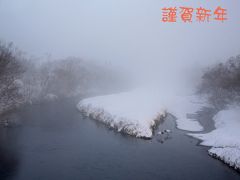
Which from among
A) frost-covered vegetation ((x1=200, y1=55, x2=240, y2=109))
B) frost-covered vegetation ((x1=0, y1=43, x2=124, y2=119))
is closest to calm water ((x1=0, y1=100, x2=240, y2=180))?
frost-covered vegetation ((x1=0, y1=43, x2=124, y2=119))

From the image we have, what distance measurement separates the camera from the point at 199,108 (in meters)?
70.6

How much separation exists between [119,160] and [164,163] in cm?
588

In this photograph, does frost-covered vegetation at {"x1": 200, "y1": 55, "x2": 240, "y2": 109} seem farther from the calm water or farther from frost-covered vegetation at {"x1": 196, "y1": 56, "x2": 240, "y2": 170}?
the calm water

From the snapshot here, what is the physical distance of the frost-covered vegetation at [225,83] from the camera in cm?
5638

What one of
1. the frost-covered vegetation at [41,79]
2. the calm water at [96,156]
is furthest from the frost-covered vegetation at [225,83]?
the frost-covered vegetation at [41,79]

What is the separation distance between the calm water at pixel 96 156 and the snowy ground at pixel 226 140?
51.1 inches

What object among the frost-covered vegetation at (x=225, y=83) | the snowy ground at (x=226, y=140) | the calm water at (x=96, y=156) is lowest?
the calm water at (x=96, y=156)

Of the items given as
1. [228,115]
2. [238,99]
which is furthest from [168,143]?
[238,99]

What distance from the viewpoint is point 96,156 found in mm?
30453

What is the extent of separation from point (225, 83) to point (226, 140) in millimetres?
27848

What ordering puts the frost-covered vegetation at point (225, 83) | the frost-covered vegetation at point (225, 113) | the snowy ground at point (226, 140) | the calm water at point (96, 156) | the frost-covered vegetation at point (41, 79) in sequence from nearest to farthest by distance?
the calm water at point (96, 156)
the snowy ground at point (226, 140)
the frost-covered vegetation at point (225, 113)
the frost-covered vegetation at point (41, 79)
the frost-covered vegetation at point (225, 83)

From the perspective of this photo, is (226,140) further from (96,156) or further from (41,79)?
(41,79)

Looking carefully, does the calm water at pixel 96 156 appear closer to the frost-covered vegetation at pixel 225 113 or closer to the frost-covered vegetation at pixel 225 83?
the frost-covered vegetation at pixel 225 113

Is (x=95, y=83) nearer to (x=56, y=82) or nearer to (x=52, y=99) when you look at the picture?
(x=56, y=82)
